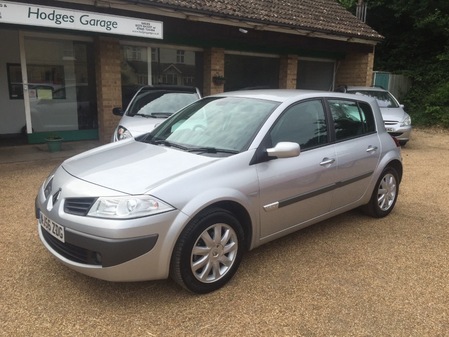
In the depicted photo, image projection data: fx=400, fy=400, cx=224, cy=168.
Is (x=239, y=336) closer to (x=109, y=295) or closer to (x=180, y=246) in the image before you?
(x=180, y=246)

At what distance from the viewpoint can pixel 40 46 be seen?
29.8 feet

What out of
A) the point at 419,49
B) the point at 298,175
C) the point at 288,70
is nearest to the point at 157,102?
the point at 298,175

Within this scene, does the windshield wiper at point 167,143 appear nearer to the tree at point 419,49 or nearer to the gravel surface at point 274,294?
the gravel surface at point 274,294

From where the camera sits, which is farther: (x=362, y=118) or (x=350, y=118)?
(x=362, y=118)

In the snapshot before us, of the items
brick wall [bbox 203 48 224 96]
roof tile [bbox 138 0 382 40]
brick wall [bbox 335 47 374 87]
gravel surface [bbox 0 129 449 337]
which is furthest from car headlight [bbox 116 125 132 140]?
brick wall [bbox 335 47 374 87]

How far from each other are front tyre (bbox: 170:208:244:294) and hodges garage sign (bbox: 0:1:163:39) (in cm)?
550

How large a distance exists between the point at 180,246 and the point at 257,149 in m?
1.06

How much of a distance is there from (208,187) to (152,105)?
4.87 meters

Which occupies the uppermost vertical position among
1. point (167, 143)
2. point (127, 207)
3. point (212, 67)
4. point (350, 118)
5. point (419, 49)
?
point (419, 49)

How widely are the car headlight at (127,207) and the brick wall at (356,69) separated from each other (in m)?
12.9

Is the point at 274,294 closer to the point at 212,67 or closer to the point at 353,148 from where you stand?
the point at 353,148

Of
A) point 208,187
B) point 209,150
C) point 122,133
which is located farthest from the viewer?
point 122,133

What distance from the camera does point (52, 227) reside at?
9.90 feet

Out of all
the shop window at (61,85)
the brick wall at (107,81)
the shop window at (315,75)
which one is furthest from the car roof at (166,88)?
the shop window at (315,75)
